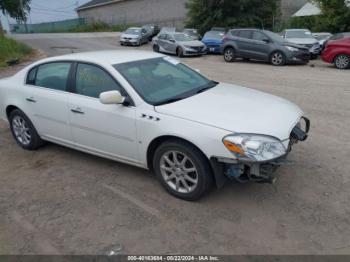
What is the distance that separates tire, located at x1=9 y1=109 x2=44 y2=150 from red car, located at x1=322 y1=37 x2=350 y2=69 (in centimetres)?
1198

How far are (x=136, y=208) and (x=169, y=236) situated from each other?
60cm

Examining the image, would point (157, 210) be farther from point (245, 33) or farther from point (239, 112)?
point (245, 33)

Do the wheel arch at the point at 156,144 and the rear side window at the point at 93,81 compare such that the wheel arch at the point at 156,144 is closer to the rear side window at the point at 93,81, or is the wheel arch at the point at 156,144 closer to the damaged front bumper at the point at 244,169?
the damaged front bumper at the point at 244,169

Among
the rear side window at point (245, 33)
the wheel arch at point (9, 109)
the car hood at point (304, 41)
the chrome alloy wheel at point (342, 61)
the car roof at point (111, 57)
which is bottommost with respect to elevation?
the chrome alloy wheel at point (342, 61)

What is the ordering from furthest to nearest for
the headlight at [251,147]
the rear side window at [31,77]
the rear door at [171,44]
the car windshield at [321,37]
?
the rear door at [171,44] < the car windshield at [321,37] < the rear side window at [31,77] < the headlight at [251,147]

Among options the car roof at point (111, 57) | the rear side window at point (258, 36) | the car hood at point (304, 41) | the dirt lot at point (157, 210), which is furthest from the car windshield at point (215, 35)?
the car roof at point (111, 57)

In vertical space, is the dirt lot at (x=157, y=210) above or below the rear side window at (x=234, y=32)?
below

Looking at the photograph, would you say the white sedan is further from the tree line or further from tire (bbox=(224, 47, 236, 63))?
the tree line

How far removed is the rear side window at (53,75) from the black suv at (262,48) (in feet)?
39.0

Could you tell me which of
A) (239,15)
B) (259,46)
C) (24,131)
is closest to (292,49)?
(259,46)

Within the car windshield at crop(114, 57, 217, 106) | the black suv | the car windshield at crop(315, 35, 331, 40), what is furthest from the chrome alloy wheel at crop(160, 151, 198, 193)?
the car windshield at crop(315, 35, 331, 40)

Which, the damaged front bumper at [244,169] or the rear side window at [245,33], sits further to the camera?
Answer: the rear side window at [245,33]

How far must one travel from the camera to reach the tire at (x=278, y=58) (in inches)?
570

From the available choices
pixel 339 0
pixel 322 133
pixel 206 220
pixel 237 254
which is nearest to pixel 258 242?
pixel 237 254
